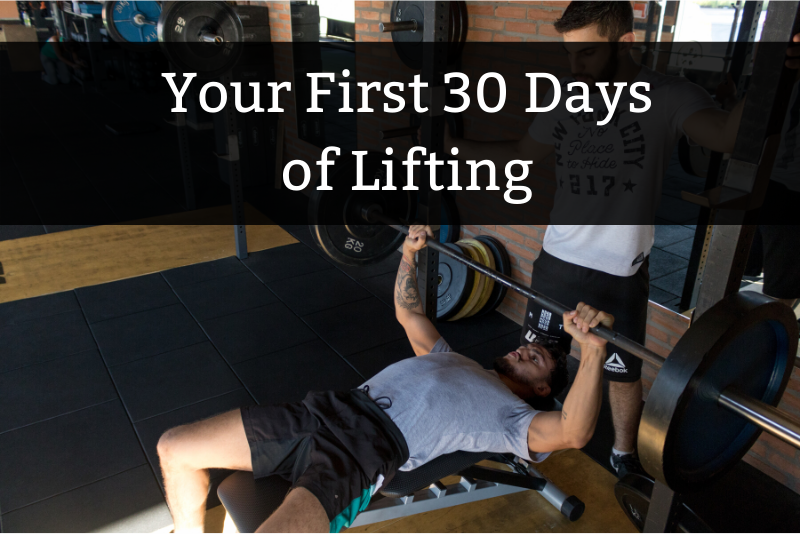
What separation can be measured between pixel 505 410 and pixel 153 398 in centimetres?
157

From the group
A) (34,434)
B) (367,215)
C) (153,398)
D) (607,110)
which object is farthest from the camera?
(153,398)

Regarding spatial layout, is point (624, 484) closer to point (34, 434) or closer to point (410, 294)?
point (410, 294)

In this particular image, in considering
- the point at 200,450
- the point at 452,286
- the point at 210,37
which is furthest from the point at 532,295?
the point at 210,37

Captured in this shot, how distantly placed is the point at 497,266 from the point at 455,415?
59.4 inches

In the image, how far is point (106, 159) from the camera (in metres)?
5.80

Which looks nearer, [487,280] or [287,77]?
[487,280]

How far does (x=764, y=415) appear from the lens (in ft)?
3.62

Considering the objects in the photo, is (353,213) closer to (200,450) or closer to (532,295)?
(532,295)

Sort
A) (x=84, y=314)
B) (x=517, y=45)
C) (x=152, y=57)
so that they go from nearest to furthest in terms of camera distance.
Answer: (x=517, y=45) → (x=84, y=314) → (x=152, y=57)

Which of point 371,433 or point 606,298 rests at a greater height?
point 606,298

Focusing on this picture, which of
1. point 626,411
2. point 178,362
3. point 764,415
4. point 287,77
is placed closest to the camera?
point 764,415

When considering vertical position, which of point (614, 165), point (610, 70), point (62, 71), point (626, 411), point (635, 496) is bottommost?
point (635, 496)

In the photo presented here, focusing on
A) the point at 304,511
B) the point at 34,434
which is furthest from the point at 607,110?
the point at 34,434

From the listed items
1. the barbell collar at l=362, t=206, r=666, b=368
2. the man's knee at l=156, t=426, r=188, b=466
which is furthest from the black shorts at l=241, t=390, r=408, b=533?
the barbell collar at l=362, t=206, r=666, b=368
